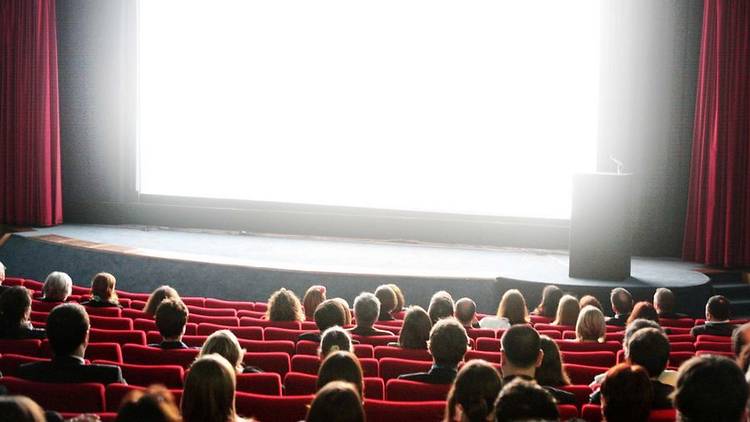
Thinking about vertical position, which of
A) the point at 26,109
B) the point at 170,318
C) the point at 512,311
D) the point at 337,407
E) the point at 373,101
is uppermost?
the point at 373,101

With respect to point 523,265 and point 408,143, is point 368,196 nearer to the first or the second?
point 408,143

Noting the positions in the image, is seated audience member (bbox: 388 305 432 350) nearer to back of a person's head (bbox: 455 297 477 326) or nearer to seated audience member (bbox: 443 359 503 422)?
back of a person's head (bbox: 455 297 477 326)

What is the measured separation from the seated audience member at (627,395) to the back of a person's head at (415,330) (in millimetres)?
2343

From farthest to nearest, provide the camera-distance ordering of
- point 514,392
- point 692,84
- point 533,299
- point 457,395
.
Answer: point 692,84 < point 533,299 < point 457,395 < point 514,392

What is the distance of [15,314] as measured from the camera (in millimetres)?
5793

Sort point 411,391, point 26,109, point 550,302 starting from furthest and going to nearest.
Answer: point 26,109, point 550,302, point 411,391

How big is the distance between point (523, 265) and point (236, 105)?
484cm

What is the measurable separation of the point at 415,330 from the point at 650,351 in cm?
174

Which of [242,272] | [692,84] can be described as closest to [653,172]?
[692,84]

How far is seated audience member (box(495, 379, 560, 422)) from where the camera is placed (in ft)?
9.50

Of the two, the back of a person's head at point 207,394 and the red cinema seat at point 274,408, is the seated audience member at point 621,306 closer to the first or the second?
the red cinema seat at point 274,408

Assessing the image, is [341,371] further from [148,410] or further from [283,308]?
[283,308]

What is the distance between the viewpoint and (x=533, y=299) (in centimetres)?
972

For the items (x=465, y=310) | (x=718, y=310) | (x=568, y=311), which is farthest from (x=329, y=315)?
(x=718, y=310)
